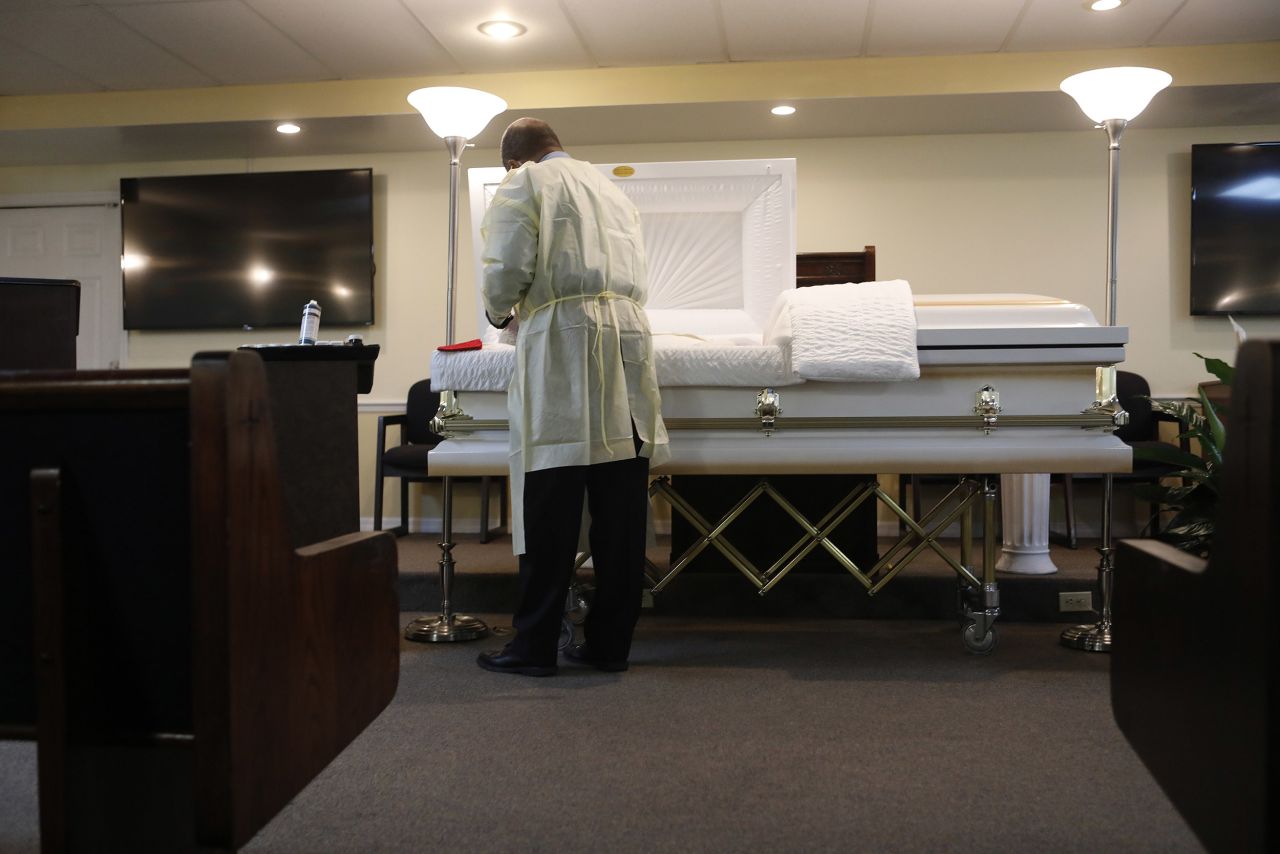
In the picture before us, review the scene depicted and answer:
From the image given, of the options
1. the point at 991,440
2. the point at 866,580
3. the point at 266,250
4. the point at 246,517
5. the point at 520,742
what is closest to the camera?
the point at 246,517

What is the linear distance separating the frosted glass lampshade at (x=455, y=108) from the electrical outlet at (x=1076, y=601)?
249cm

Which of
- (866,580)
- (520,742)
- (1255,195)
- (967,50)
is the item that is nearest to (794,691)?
(866,580)

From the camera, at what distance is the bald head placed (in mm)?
2852

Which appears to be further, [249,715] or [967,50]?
[967,50]

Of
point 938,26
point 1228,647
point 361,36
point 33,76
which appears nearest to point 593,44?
point 361,36

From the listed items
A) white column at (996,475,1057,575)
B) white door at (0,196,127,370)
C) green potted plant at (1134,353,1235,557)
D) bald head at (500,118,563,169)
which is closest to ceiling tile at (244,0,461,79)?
bald head at (500,118,563,169)

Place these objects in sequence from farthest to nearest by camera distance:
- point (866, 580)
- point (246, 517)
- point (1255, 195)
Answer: point (1255, 195), point (866, 580), point (246, 517)

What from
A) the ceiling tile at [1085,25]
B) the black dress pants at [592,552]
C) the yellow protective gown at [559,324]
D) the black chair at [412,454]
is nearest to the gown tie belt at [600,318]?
the yellow protective gown at [559,324]

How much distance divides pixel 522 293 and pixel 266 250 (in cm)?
390

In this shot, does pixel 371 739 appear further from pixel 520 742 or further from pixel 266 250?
pixel 266 250

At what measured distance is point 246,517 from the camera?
1.02 m

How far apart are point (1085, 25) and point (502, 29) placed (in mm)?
2636

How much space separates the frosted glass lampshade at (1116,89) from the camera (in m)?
3.14

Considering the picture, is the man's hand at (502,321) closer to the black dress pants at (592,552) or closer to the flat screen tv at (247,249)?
the black dress pants at (592,552)
